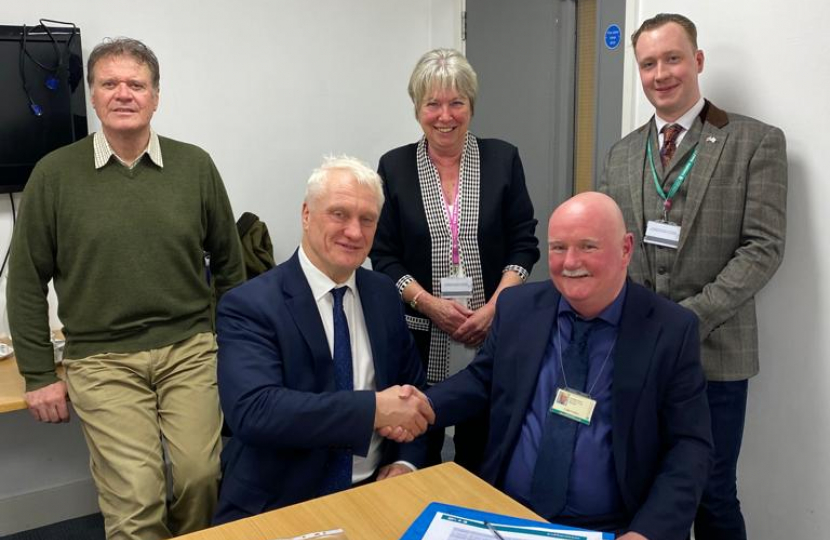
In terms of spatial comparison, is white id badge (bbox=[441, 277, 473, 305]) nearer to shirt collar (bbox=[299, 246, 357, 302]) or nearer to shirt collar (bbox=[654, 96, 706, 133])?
shirt collar (bbox=[299, 246, 357, 302])

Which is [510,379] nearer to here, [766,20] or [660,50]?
[660,50]

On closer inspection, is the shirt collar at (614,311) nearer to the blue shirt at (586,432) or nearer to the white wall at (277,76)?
the blue shirt at (586,432)

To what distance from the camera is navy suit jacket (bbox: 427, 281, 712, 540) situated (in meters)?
1.67

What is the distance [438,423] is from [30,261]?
1554 millimetres

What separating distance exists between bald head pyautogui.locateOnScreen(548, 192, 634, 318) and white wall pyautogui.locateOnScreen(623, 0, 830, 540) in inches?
38.3

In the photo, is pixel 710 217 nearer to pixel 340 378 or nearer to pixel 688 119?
pixel 688 119

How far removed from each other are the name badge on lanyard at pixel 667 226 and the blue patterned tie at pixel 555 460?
725 mm

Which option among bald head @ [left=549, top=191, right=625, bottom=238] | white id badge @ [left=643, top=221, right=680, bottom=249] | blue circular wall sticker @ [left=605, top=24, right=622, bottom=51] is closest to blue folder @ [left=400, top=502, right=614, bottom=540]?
bald head @ [left=549, top=191, right=625, bottom=238]

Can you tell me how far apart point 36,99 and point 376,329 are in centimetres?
213

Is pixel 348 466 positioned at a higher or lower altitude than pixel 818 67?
lower

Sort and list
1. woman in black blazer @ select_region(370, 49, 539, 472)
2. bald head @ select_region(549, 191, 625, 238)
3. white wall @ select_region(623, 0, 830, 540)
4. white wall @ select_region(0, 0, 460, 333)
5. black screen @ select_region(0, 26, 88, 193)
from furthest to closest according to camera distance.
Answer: white wall @ select_region(0, 0, 460, 333), black screen @ select_region(0, 26, 88, 193), woman in black blazer @ select_region(370, 49, 539, 472), white wall @ select_region(623, 0, 830, 540), bald head @ select_region(549, 191, 625, 238)

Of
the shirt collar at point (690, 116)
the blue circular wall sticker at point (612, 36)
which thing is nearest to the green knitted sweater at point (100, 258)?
the shirt collar at point (690, 116)

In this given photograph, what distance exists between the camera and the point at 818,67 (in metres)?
2.32

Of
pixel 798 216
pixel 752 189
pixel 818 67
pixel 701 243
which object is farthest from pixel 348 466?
pixel 818 67
